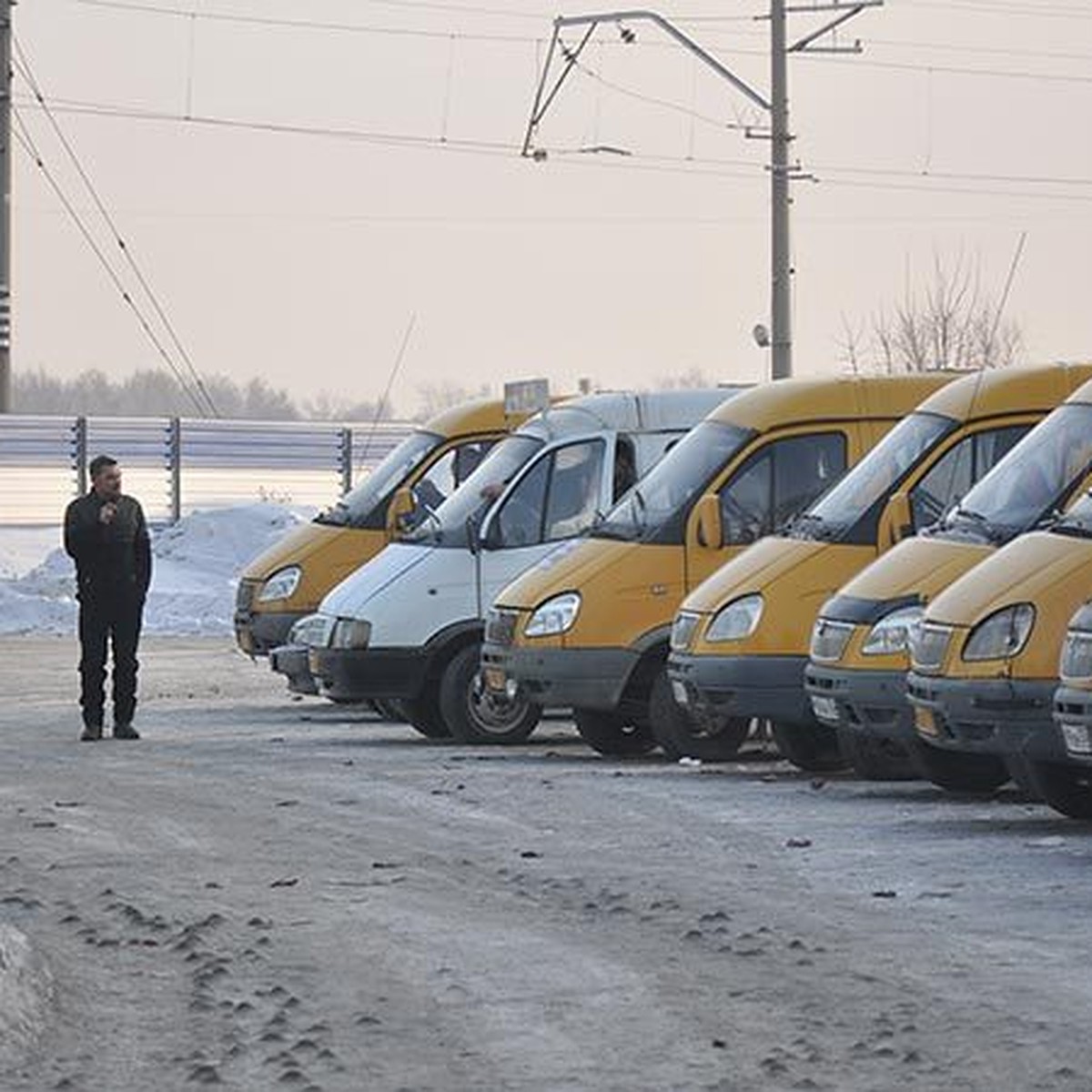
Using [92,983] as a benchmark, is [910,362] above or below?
above

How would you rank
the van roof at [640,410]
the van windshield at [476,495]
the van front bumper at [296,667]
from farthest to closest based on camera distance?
the van front bumper at [296,667]
the van windshield at [476,495]
the van roof at [640,410]

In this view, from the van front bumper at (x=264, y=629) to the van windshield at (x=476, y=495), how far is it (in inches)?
111

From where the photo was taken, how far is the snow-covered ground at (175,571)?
42.8 metres

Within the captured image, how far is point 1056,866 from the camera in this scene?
15.0m

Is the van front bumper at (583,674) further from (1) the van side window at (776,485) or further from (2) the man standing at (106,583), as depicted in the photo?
(2) the man standing at (106,583)

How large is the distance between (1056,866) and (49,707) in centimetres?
1388

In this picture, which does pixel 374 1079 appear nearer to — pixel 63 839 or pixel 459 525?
pixel 63 839

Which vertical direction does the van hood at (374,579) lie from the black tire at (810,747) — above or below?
above

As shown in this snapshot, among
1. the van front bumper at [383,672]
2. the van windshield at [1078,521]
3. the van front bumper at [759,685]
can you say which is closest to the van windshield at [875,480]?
the van front bumper at [759,685]

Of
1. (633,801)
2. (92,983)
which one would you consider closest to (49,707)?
(633,801)

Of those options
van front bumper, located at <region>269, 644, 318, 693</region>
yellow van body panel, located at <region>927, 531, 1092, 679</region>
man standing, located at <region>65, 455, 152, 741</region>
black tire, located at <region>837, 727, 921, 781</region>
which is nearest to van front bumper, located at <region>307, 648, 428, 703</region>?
van front bumper, located at <region>269, 644, 318, 693</region>

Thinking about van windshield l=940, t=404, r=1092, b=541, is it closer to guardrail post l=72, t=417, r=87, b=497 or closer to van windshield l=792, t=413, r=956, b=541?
van windshield l=792, t=413, r=956, b=541

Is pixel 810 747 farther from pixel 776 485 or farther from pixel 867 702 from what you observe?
pixel 867 702

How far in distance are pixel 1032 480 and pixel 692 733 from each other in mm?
3765
